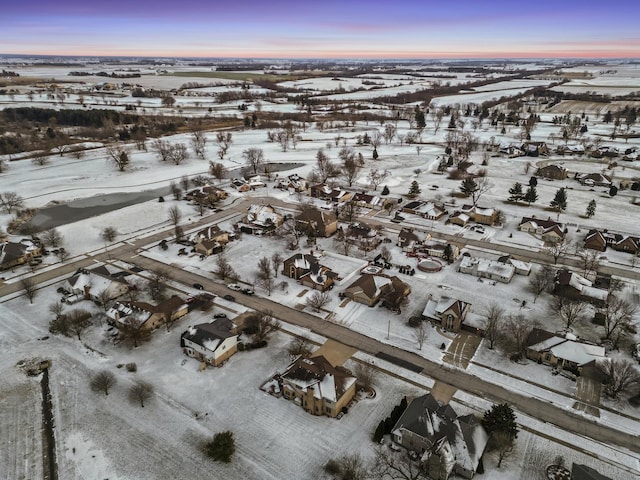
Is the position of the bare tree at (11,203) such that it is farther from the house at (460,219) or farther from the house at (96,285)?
the house at (460,219)

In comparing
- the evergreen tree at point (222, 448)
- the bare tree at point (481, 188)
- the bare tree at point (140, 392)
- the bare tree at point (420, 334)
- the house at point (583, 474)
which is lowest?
the bare tree at point (481, 188)

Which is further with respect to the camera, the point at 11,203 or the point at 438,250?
the point at 11,203

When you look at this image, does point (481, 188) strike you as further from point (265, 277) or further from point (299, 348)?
point (299, 348)

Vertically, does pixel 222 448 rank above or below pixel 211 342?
below

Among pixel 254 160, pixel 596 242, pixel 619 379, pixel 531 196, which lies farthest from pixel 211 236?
pixel 531 196

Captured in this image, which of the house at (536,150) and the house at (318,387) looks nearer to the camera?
the house at (318,387)

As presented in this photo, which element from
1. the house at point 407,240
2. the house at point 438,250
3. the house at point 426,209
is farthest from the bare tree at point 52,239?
the house at point 426,209

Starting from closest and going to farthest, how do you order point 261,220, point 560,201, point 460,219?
point 261,220
point 460,219
point 560,201

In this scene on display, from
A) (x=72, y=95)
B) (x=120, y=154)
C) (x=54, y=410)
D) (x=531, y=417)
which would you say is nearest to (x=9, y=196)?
(x=120, y=154)
